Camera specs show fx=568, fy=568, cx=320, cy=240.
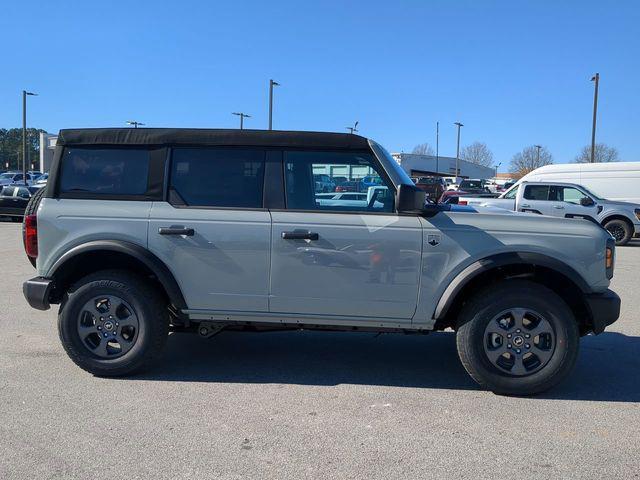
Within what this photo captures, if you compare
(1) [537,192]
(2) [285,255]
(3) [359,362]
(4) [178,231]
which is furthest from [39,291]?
(1) [537,192]

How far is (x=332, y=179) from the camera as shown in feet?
15.2

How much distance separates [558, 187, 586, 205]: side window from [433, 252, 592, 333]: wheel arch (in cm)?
1335

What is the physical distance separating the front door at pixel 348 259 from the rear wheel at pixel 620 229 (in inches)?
567

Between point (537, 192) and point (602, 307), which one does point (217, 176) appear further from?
point (537, 192)

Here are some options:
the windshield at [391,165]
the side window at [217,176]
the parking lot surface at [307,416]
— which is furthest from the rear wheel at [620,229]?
the side window at [217,176]

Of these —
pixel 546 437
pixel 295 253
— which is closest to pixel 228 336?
pixel 295 253

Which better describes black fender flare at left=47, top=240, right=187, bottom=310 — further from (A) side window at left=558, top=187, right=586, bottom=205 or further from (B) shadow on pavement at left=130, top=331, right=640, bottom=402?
(A) side window at left=558, top=187, right=586, bottom=205

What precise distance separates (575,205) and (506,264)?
45.3 ft

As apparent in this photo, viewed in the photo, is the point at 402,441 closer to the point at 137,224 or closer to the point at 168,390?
the point at 168,390

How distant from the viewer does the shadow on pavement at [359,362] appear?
4.70m

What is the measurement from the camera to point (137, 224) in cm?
455

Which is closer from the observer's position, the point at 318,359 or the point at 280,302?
the point at 280,302

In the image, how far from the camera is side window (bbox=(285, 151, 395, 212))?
4566 mm

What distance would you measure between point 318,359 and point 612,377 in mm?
2561
